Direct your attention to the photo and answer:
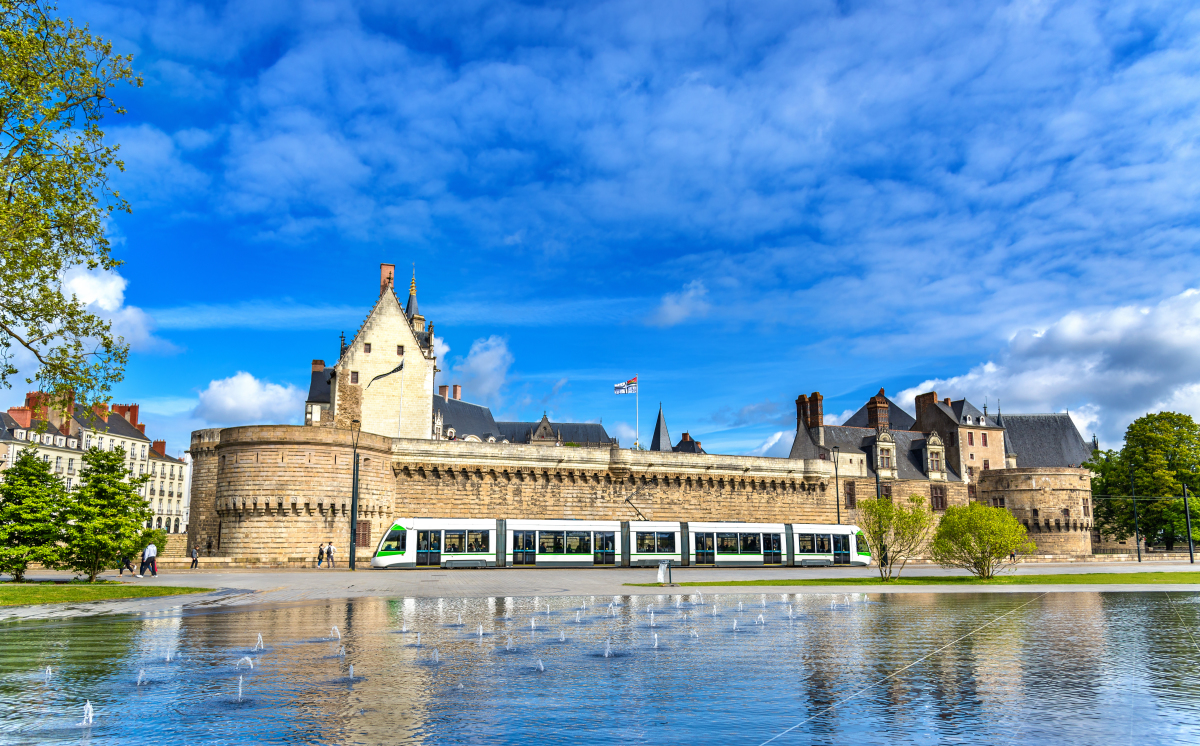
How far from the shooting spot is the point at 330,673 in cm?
1014

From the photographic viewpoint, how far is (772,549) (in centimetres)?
4375

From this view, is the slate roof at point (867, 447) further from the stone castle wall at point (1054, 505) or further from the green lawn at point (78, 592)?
the green lawn at point (78, 592)

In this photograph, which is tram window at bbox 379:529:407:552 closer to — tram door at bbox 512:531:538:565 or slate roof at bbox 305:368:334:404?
tram door at bbox 512:531:538:565

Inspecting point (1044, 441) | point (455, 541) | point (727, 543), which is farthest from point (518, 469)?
point (1044, 441)

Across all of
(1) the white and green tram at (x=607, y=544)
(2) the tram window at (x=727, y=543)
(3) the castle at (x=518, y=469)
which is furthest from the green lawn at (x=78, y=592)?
(2) the tram window at (x=727, y=543)

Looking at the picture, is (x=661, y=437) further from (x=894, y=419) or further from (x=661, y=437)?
(x=894, y=419)

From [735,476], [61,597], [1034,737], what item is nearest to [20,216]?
[61,597]

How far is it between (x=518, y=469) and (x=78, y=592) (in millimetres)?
30909

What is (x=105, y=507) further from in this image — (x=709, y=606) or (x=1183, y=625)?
(x=1183, y=625)

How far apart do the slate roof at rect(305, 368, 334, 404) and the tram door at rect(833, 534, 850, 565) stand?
4079 centimetres

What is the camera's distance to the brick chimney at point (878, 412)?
66.3 meters

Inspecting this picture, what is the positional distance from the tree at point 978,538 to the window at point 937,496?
34.1 meters

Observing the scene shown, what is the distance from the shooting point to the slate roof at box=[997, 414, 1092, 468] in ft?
247

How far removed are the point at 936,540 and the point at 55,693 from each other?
29.5 metres
